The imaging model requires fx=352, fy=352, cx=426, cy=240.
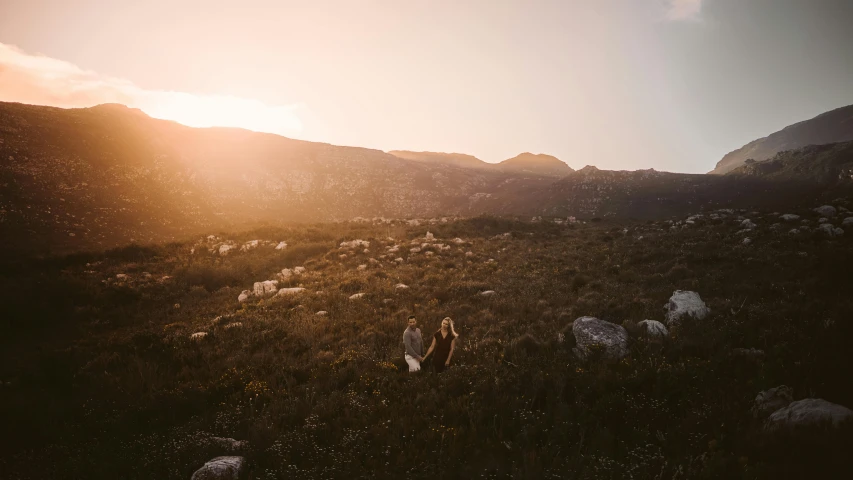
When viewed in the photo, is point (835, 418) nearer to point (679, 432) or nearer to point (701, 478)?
point (679, 432)

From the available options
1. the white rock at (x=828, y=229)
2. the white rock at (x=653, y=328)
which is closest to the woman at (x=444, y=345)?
the white rock at (x=653, y=328)

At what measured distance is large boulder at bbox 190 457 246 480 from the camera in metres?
4.77

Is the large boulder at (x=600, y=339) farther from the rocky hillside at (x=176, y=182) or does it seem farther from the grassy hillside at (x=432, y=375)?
the rocky hillside at (x=176, y=182)

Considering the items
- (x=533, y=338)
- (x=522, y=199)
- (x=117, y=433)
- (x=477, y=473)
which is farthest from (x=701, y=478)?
(x=522, y=199)

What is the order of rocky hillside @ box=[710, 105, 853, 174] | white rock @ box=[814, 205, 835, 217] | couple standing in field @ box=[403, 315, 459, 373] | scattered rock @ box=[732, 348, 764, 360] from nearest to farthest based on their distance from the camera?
scattered rock @ box=[732, 348, 764, 360], couple standing in field @ box=[403, 315, 459, 373], white rock @ box=[814, 205, 835, 217], rocky hillside @ box=[710, 105, 853, 174]

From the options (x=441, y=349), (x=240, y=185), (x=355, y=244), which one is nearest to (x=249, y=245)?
(x=355, y=244)

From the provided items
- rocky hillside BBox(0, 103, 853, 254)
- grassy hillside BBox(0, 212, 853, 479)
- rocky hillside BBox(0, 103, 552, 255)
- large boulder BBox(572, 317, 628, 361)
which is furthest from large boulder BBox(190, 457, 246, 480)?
rocky hillside BBox(0, 103, 552, 255)

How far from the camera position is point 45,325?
40.0 ft

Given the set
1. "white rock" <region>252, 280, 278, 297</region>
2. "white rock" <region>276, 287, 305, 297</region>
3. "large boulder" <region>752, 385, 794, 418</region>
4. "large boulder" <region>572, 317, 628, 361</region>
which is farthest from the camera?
"white rock" <region>252, 280, 278, 297</region>

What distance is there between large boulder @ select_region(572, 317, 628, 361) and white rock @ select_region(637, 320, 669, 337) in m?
0.59

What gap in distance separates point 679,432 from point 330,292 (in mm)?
12177

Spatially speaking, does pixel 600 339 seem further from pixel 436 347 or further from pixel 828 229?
pixel 828 229

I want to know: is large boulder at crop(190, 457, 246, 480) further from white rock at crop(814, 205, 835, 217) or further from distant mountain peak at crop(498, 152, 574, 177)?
distant mountain peak at crop(498, 152, 574, 177)

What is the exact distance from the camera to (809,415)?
4.65m
